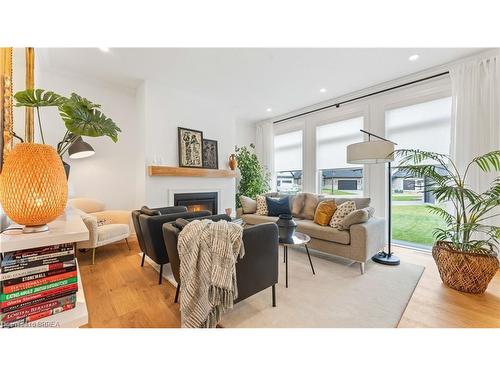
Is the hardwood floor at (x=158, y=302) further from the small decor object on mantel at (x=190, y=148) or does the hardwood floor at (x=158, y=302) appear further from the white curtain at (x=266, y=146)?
the white curtain at (x=266, y=146)

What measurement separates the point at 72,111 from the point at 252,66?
2.81 metres

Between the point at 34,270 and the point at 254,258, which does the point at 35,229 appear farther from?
the point at 254,258

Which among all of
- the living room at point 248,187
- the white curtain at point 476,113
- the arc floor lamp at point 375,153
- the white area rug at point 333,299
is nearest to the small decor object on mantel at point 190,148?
the living room at point 248,187

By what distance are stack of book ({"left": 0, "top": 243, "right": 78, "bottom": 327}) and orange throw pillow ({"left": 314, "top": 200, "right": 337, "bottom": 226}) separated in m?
2.73

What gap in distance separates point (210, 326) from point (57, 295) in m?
0.97

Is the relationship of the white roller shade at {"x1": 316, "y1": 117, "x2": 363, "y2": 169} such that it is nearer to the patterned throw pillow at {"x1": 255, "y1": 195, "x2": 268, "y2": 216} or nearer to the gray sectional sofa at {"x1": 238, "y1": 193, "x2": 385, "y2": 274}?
the gray sectional sofa at {"x1": 238, "y1": 193, "x2": 385, "y2": 274}

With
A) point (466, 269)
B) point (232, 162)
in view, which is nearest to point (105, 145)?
point (232, 162)

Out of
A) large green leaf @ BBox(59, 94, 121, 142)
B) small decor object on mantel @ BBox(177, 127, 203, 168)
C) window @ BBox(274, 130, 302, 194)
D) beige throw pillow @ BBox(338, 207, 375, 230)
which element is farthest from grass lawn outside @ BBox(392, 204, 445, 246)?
large green leaf @ BBox(59, 94, 121, 142)

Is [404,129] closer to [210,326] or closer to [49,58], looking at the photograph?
[210,326]

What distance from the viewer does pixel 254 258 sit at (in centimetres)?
158

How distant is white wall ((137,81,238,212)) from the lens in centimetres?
361

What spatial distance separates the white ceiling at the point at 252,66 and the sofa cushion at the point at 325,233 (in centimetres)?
232
